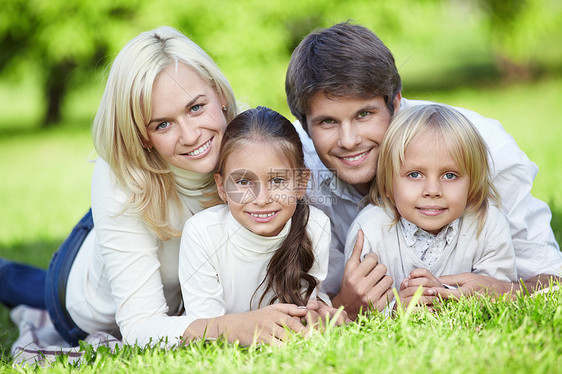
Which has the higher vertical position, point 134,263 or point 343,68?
point 343,68

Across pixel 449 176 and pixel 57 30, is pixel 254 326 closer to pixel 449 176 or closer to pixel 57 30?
pixel 449 176

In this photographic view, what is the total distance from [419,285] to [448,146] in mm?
674

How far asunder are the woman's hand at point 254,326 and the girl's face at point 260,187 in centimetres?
43

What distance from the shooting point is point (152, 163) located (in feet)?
10.1

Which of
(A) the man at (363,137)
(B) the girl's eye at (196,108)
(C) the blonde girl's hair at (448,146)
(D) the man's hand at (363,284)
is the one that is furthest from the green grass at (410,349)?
(B) the girl's eye at (196,108)

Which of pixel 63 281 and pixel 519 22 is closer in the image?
pixel 63 281

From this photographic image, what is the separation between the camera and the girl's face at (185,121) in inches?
114

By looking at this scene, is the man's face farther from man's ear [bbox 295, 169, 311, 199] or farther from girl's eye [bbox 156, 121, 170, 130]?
girl's eye [bbox 156, 121, 170, 130]

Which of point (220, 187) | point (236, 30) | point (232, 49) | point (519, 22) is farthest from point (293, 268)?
point (519, 22)

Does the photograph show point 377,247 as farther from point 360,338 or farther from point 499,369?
point 499,369

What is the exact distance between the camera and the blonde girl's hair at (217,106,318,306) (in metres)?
2.84

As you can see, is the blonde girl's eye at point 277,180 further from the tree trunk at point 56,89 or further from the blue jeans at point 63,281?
the tree trunk at point 56,89

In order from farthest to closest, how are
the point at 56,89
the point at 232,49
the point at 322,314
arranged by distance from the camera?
the point at 56,89 < the point at 232,49 < the point at 322,314

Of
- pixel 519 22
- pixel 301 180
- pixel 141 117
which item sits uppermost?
pixel 519 22
